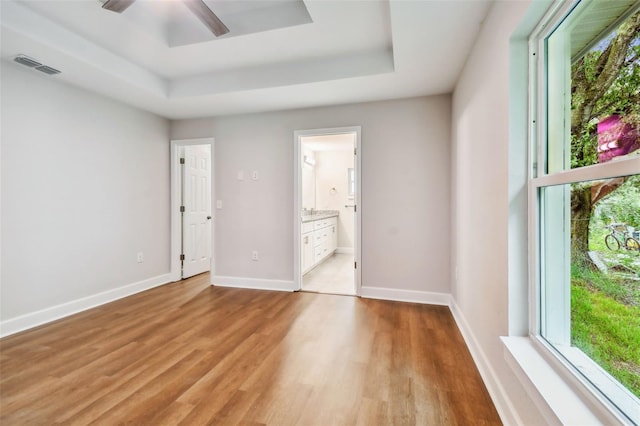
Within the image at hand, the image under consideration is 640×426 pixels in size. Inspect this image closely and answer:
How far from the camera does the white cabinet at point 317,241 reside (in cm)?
404

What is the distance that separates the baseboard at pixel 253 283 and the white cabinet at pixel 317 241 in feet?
1.45

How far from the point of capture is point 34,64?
7.63 ft

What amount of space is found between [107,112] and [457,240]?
157 inches

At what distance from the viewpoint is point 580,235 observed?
104 cm

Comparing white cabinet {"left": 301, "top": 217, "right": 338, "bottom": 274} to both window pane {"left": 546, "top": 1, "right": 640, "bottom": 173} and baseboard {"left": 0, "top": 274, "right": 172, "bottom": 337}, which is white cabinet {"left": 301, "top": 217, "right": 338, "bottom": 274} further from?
window pane {"left": 546, "top": 1, "right": 640, "bottom": 173}

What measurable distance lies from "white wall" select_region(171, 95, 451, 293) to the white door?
66 cm

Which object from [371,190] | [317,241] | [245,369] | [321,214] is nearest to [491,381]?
[245,369]

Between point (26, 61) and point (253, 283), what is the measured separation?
3009mm

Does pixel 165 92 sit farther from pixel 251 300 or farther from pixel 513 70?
pixel 513 70

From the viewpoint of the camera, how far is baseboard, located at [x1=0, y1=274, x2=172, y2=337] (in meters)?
2.35

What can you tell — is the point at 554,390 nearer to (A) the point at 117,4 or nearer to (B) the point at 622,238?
(B) the point at 622,238

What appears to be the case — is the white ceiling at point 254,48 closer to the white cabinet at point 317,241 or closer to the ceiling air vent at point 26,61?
the ceiling air vent at point 26,61

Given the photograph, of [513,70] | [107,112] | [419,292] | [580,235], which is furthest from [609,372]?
[107,112]

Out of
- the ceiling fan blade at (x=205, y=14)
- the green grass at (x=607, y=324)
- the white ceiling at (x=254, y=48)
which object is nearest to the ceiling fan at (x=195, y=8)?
the ceiling fan blade at (x=205, y=14)
